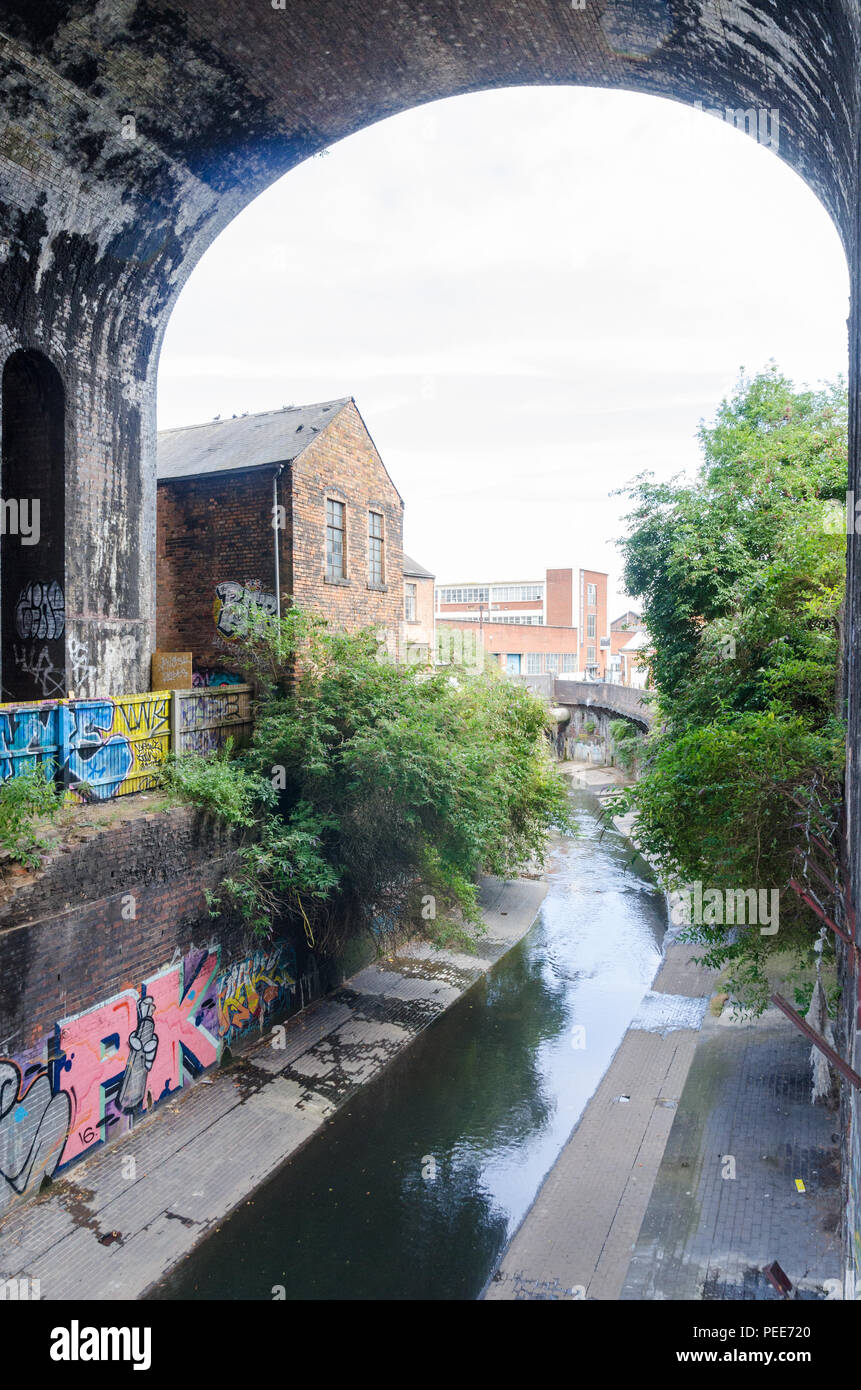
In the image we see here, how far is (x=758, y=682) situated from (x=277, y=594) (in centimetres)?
835

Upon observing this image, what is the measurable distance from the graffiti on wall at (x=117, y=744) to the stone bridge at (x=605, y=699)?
26.3m

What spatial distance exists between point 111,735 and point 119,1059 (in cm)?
397

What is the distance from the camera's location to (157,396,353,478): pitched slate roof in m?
16.2

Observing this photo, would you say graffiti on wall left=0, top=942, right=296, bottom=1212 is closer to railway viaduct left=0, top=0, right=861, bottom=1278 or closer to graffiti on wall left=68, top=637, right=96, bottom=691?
graffiti on wall left=68, top=637, right=96, bottom=691

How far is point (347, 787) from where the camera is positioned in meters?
13.0

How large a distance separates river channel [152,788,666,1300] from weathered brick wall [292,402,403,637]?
7.80 meters

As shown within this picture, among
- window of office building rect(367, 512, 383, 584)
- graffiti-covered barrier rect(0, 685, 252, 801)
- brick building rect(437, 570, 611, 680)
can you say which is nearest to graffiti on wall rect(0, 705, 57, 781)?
graffiti-covered barrier rect(0, 685, 252, 801)

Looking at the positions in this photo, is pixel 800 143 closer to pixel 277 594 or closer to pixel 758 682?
pixel 758 682

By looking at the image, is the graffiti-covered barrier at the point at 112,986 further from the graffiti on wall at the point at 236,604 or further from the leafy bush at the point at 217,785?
the graffiti on wall at the point at 236,604

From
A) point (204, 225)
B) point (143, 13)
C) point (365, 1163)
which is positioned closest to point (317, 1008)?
point (365, 1163)

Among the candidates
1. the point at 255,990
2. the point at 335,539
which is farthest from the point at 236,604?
the point at 255,990

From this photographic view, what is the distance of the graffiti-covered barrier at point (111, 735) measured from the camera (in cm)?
999

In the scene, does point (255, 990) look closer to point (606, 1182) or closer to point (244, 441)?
point (606, 1182)

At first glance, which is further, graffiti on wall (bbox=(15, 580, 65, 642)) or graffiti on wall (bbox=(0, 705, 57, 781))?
graffiti on wall (bbox=(15, 580, 65, 642))
